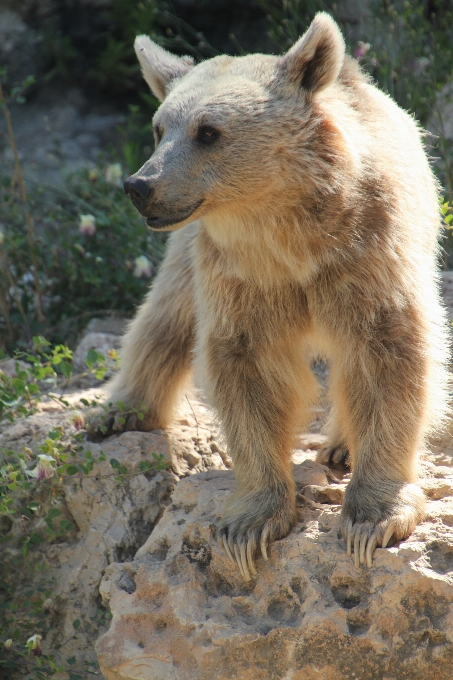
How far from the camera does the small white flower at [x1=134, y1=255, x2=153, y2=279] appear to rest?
5348mm

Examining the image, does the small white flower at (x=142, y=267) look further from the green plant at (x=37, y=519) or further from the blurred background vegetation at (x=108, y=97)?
the green plant at (x=37, y=519)

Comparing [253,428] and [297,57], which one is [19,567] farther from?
[297,57]

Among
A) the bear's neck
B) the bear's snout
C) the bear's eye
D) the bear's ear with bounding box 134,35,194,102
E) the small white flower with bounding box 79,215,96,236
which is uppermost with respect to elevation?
the bear's ear with bounding box 134,35,194,102

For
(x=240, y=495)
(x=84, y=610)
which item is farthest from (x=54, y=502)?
(x=240, y=495)

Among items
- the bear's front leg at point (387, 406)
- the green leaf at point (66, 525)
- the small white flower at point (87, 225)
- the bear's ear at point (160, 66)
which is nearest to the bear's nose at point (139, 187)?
the bear's ear at point (160, 66)

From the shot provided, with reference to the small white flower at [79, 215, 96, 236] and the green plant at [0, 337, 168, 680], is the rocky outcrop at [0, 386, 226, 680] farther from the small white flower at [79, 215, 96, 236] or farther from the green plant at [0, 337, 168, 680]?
the small white flower at [79, 215, 96, 236]

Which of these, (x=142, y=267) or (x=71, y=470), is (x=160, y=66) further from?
(x=142, y=267)

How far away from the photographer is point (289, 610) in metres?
2.62

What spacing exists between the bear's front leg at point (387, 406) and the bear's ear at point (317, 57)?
→ 881mm

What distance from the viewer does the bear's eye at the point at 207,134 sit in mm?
2852

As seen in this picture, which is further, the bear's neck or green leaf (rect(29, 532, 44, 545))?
green leaf (rect(29, 532, 44, 545))

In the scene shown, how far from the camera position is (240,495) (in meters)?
3.03

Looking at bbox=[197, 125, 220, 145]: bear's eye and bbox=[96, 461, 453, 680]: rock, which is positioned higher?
bbox=[197, 125, 220, 145]: bear's eye

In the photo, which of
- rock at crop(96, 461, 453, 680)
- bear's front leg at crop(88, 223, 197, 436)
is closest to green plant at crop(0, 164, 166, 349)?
bear's front leg at crop(88, 223, 197, 436)
